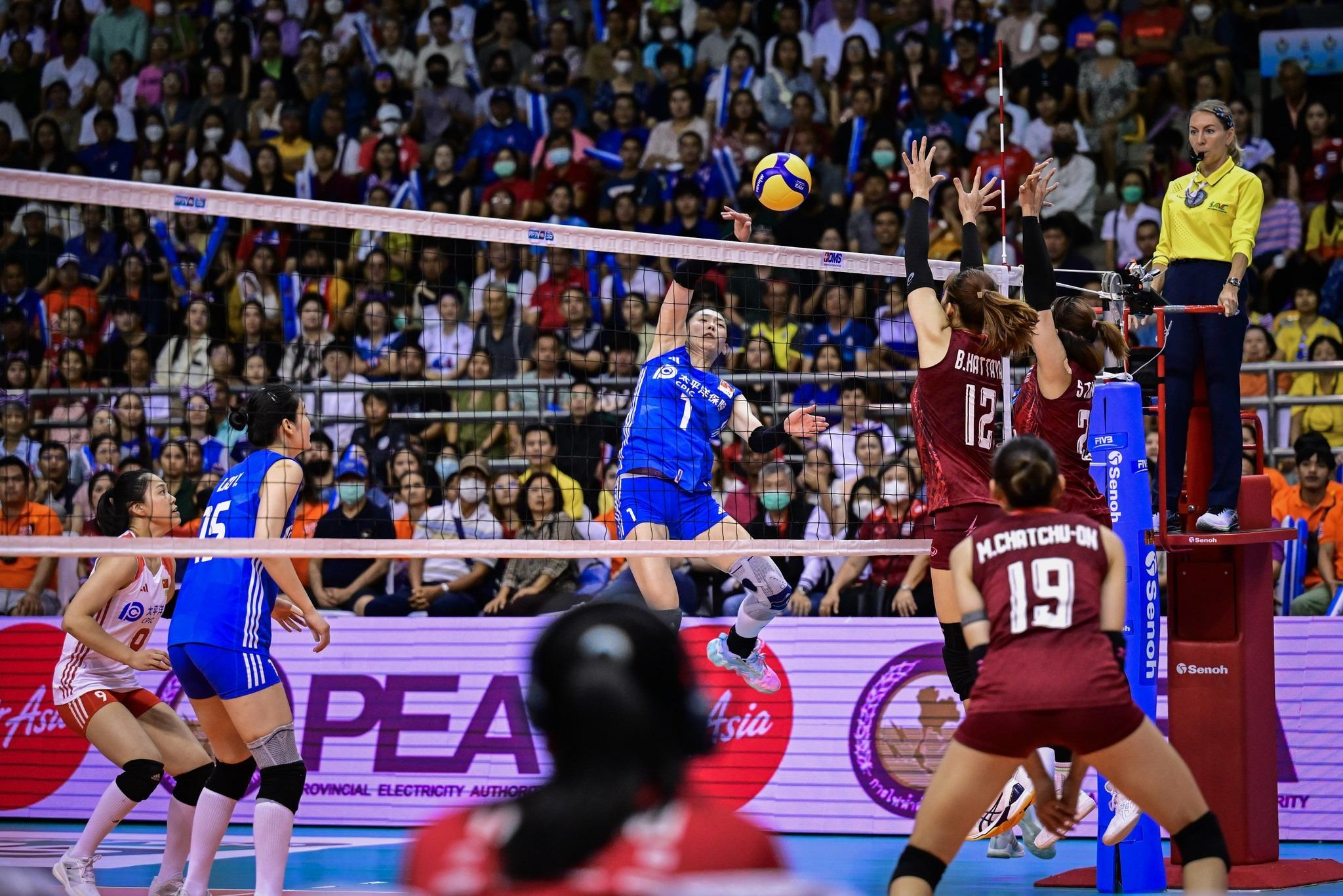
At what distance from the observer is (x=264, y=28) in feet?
60.5

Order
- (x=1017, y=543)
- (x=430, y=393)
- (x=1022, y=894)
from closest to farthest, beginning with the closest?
(x=1017, y=543) → (x=1022, y=894) → (x=430, y=393)

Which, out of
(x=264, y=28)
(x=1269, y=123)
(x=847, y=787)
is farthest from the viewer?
(x=264, y=28)

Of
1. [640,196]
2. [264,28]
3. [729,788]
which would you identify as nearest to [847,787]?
[729,788]

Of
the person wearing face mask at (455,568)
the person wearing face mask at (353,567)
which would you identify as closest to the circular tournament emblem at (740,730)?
the person wearing face mask at (455,568)

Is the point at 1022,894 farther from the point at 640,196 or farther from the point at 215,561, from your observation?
the point at 640,196

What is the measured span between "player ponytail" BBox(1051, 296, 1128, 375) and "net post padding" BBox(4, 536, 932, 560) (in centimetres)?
144

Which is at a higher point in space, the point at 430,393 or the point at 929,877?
the point at 430,393

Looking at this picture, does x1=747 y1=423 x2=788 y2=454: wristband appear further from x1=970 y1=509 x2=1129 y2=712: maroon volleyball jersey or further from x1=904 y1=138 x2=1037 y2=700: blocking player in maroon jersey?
x1=970 y1=509 x2=1129 y2=712: maroon volleyball jersey

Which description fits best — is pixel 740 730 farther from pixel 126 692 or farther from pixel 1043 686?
pixel 1043 686

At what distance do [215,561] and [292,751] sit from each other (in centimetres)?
109

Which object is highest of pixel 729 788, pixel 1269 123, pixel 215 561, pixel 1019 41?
pixel 1019 41

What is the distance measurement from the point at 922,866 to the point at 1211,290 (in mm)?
4323

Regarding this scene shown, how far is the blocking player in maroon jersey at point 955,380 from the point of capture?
24.9 feet

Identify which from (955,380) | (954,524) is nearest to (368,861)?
(954,524)
